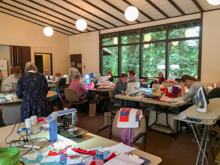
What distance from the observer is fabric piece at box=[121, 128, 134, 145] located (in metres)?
2.10

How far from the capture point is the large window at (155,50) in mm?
6004

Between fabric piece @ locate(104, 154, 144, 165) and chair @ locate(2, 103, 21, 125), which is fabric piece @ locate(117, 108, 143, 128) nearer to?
fabric piece @ locate(104, 154, 144, 165)

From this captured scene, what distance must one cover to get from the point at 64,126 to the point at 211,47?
5.33 m

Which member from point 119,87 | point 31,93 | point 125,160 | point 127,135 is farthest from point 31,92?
point 119,87

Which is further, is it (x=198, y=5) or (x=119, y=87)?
(x=198, y=5)

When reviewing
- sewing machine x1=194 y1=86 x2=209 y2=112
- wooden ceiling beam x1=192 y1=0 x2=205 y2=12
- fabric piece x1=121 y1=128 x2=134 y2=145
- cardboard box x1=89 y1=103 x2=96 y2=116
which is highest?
wooden ceiling beam x1=192 y1=0 x2=205 y2=12

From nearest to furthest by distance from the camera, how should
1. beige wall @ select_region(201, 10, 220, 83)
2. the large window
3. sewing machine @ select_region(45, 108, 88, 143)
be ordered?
1. sewing machine @ select_region(45, 108, 88, 143)
2. beige wall @ select_region(201, 10, 220, 83)
3. the large window

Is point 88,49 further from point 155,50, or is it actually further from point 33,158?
point 33,158

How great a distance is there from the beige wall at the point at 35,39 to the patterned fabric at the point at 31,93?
233 inches

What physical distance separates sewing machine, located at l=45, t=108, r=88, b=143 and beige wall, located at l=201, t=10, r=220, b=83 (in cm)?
512

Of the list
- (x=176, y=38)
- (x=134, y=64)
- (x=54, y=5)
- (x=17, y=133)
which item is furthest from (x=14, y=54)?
(x=17, y=133)

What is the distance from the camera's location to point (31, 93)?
2637 millimetres

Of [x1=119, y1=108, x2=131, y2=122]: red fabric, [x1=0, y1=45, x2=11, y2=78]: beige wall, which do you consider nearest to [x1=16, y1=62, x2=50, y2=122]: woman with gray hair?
[x1=119, y1=108, x2=131, y2=122]: red fabric

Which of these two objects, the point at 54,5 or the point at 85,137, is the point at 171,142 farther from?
the point at 54,5
